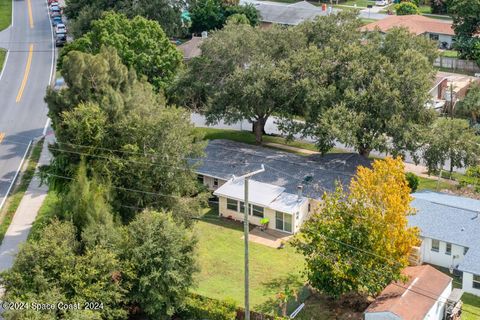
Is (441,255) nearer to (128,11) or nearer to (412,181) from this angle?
(412,181)

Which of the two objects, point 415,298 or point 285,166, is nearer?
point 415,298

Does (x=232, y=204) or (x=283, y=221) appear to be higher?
(x=232, y=204)

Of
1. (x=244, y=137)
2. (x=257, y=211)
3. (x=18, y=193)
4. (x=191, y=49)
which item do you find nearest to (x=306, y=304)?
(x=257, y=211)

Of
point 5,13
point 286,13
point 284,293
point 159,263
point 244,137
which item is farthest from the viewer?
point 5,13

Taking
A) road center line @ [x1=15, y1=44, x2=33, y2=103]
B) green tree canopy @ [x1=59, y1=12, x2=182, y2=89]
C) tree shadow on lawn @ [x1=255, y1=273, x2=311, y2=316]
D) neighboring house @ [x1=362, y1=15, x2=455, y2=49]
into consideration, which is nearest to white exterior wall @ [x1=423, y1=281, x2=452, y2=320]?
tree shadow on lawn @ [x1=255, y1=273, x2=311, y2=316]

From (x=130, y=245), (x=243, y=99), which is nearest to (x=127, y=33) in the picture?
(x=243, y=99)

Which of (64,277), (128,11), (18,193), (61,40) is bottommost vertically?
(18,193)

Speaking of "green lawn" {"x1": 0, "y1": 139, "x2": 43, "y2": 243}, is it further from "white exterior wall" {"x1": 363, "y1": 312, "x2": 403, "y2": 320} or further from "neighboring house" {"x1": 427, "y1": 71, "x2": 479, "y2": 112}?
"neighboring house" {"x1": 427, "y1": 71, "x2": 479, "y2": 112}
